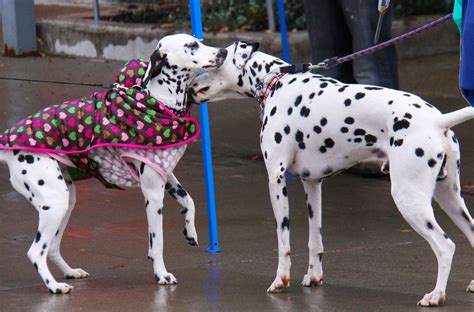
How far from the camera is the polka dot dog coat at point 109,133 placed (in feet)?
22.6

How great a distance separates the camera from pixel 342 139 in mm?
6516

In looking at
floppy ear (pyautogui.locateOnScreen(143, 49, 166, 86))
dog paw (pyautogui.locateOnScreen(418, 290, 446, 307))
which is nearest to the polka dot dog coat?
floppy ear (pyautogui.locateOnScreen(143, 49, 166, 86))

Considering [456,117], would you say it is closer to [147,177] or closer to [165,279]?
[147,177]

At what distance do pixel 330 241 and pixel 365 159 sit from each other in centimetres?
170

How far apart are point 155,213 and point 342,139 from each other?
1.27 meters

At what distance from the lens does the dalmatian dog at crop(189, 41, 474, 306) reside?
245 inches

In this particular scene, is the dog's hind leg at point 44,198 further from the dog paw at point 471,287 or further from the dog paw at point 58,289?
the dog paw at point 471,287

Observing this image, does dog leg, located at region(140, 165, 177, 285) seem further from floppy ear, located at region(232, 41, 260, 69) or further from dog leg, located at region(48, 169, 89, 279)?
floppy ear, located at region(232, 41, 260, 69)

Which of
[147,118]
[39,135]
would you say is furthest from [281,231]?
[39,135]

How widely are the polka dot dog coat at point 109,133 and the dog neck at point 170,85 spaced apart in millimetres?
82

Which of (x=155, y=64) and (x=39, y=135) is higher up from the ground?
(x=155, y=64)

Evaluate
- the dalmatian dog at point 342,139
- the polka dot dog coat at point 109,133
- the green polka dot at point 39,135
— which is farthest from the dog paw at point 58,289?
the dalmatian dog at point 342,139

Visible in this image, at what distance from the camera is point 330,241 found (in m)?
8.16

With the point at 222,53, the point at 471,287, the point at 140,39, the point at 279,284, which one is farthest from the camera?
the point at 140,39
